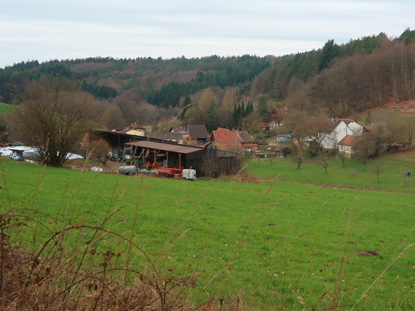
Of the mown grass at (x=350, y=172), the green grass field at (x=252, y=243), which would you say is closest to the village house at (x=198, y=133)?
the mown grass at (x=350, y=172)

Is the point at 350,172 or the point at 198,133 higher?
the point at 198,133

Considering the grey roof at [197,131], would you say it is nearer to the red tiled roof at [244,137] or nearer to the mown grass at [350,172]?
the red tiled roof at [244,137]

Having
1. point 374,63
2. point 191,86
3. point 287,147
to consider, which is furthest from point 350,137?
point 191,86

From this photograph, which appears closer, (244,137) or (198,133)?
(244,137)

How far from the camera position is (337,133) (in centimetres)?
7138

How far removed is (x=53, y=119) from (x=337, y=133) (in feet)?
191

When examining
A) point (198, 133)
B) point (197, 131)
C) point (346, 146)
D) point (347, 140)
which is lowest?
point (346, 146)

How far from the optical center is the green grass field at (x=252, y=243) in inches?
170

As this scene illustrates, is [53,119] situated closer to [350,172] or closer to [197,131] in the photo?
[350,172]

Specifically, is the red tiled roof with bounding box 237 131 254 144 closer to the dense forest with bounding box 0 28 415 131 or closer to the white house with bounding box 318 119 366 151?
the dense forest with bounding box 0 28 415 131

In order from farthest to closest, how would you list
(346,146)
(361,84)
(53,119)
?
(361,84)
(346,146)
(53,119)

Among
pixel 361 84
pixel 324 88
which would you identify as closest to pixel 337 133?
pixel 324 88

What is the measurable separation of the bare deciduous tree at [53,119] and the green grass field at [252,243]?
427 inches

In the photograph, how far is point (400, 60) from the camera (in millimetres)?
96562
